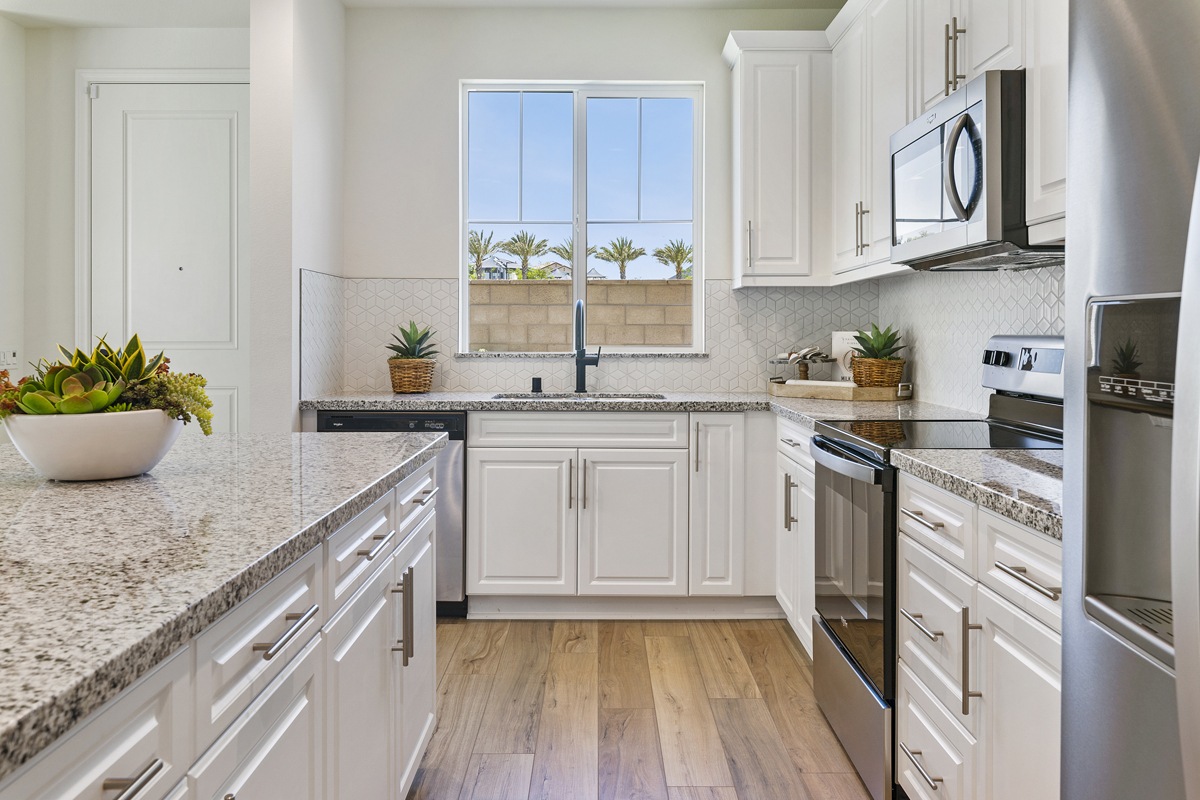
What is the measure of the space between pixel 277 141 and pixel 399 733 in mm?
2385

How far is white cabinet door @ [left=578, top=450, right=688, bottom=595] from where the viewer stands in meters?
3.13

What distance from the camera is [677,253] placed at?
3.82 metres

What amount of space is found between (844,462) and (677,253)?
2044 mm

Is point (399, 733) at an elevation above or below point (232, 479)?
below

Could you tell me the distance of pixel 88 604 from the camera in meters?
0.72

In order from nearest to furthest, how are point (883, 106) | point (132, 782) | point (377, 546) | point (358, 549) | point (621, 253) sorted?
point (132, 782), point (358, 549), point (377, 546), point (883, 106), point (621, 253)

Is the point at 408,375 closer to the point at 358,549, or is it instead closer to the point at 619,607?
the point at 619,607

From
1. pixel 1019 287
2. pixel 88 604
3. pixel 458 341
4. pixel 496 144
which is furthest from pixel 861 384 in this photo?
pixel 88 604

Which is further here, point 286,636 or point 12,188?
point 12,188

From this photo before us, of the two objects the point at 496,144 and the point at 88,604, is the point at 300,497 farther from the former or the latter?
the point at 496,144

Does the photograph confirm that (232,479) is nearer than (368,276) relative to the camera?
Yes

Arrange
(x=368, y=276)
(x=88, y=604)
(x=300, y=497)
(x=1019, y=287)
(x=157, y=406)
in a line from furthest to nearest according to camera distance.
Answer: (x=368, y=276) < (x=1019, y=287) < (x=157, y=406) < (x=300, y=497) < (x=88, y=604)

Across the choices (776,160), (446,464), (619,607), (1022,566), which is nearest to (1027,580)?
(1022,566)

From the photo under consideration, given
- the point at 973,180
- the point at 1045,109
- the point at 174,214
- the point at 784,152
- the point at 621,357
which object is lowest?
the point at 621,357
